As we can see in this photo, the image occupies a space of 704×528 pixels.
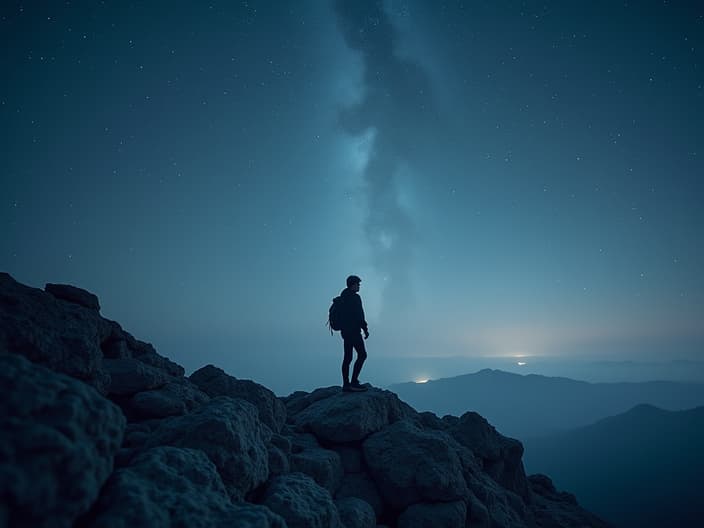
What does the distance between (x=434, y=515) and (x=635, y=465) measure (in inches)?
7006

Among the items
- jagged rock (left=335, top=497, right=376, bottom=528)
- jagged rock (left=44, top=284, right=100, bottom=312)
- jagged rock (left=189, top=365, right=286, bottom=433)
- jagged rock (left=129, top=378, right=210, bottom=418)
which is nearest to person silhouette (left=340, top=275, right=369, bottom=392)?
jagged rock (left=189, top=365, right=286, bottom=433)

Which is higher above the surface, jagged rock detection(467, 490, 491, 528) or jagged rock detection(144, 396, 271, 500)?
jagged rock detection(144, 396, 271, 500)

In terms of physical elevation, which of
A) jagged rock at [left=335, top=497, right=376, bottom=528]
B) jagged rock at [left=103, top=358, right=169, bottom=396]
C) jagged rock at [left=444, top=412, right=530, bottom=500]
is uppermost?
jagged rock at [left=103, top=358, right=169, bottom=396]

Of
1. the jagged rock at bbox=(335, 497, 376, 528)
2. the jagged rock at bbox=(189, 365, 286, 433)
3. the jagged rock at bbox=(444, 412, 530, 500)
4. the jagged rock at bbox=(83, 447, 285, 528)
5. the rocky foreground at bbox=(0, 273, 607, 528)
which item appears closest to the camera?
the rocky foreground at bbox=(0, 273, 607, 528)

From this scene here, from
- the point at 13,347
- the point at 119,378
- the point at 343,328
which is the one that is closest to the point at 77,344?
the point at 13,347

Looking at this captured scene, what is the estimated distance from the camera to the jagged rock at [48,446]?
5.95 feet

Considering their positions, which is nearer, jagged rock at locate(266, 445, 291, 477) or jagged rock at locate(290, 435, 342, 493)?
jagged rock at locate(266, 445, 291, 477)

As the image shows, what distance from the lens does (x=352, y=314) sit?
356 inches

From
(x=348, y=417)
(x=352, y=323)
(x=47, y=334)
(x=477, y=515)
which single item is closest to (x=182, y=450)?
(x=47, y=334)

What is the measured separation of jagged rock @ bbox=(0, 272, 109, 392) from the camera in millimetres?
3953

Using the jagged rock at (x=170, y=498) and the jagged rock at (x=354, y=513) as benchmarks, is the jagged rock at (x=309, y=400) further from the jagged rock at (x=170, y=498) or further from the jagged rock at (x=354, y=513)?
the jagged rock at (x=170, y=498)

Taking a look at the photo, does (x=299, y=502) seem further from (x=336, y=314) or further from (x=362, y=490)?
(x=336, y=314)

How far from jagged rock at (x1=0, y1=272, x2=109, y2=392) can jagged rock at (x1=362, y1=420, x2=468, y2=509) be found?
6.10 m

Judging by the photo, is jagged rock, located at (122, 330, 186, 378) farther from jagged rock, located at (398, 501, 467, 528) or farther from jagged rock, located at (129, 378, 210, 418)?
jagged rock, located at (398, 501, 467, 528)
